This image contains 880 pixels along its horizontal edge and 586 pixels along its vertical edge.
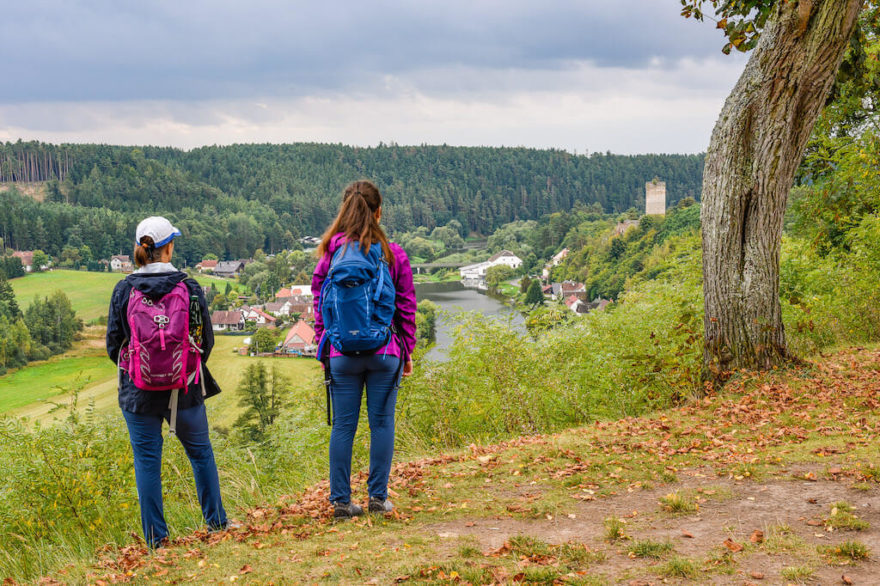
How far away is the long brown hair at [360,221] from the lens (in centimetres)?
380

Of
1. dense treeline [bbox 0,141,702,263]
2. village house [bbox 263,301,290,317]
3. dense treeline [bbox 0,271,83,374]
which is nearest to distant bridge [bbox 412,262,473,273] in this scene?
dense treeline [bbox 0,141,702,263]

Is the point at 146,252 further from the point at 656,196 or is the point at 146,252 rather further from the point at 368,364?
the point at 656,196

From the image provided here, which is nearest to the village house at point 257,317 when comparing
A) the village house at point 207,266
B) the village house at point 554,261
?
the village house at point 554,261

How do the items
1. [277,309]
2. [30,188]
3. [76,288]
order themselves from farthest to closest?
1. [30,188]
2. [76,288]
3. [277,309]

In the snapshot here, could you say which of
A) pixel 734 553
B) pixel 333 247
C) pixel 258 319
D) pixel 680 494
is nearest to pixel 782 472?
pixel 680 494

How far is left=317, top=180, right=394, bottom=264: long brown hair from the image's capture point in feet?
12.5

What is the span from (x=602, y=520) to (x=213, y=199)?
6452 inches

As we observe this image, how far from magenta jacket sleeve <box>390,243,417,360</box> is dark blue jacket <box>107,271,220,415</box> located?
3.38 feet

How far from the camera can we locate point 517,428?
24.5ft

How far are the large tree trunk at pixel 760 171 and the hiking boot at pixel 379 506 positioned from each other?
4.22 metres

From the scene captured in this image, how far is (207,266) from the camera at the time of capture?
115 metres

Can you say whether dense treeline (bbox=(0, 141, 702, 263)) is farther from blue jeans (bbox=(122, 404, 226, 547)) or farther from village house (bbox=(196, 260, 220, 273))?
blue jeans (bbox=(122, 404, 226, 547))

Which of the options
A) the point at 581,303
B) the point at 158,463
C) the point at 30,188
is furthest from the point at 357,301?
the point at 30,188

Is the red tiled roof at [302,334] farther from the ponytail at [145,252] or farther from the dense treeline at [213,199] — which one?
the dense treeline at [213,199]
